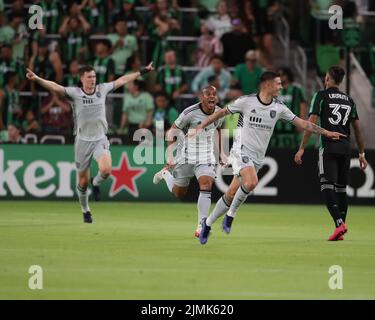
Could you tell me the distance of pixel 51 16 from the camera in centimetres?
2545

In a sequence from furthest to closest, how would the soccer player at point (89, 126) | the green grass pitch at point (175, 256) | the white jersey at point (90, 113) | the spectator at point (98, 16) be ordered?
1. the spectator at point (98, 16)
2. the white jersey at point (90, 113)
3. the soccer player at point (89, 126)
4. the green grass pitch at point (175, 256)

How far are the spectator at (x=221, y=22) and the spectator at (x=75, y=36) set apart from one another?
9.47 feet

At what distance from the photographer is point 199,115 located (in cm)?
1552

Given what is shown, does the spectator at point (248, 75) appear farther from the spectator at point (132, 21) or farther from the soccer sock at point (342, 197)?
the soccer sock at point (342, 197)

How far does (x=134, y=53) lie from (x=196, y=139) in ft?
30.1

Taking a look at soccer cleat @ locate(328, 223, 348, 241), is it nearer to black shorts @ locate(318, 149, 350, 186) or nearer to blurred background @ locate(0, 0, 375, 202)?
black shorts @ locate(318, 149, 350, 186)

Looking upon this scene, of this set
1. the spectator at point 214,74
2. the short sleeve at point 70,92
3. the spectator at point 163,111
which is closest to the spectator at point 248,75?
the spectator at point 214,74

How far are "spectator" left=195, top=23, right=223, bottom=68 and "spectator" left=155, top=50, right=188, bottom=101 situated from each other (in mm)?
968

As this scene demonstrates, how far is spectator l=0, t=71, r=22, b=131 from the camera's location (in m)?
23.8

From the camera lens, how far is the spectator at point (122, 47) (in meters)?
24.8

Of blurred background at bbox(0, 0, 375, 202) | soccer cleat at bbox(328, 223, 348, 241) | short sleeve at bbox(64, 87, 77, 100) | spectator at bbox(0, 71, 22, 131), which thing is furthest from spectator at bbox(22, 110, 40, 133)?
soccer cleat at bbox(328, 223, 348, 241)

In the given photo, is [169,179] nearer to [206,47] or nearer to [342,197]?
[342,197]

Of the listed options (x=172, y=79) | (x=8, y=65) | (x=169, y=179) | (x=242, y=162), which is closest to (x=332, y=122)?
(x=242, y=162)
